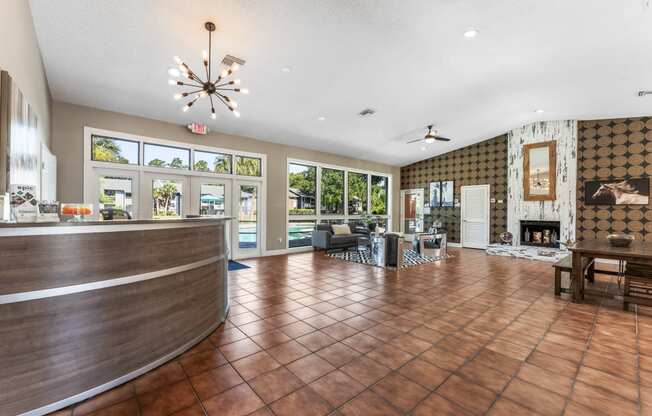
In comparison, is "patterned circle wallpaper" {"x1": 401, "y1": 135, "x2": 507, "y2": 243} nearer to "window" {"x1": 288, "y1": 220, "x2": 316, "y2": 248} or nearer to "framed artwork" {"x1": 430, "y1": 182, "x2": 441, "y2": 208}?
"framed artwork" {"x1": 430, "y1": 182, "x2": 441, "y2": 208}

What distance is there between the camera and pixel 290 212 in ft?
26.2

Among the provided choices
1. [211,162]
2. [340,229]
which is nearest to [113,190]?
[211,162]

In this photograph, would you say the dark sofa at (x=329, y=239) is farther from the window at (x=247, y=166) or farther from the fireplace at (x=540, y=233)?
the fireplace at (x=540, y=233)

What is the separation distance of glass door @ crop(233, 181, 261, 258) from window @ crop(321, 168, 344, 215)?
2297 mm

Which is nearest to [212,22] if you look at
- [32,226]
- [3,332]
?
[32,226]

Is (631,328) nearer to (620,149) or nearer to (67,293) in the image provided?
(67,293)

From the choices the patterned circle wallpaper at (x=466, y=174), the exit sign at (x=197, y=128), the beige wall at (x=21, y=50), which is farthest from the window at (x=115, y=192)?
the patterned circle wallpaper at (x=466, y=174)

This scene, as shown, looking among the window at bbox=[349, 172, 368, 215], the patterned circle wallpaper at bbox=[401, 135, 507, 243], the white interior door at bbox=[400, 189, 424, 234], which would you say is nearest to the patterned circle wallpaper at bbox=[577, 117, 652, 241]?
the patterned circle wallpaper at bbox=[401, 135, 507, 243]

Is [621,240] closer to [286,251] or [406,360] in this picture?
[406,360]

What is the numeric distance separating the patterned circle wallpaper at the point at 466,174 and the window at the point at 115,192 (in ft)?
29.4

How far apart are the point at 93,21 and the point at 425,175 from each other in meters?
9.69

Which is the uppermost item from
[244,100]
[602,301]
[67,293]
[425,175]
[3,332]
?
[244,100]

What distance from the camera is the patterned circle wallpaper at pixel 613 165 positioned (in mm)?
6727

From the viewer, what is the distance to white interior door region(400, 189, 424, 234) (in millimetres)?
10641
